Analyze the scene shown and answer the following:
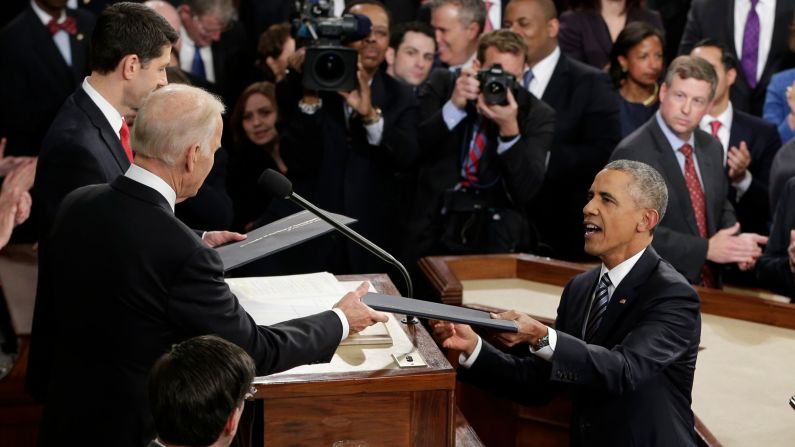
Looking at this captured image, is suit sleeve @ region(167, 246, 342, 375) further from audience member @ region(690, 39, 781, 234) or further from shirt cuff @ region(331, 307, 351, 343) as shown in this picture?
audience member @ region(690, 39, 781, 234)

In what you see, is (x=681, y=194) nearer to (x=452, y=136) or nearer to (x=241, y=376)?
(x=452, y=136)

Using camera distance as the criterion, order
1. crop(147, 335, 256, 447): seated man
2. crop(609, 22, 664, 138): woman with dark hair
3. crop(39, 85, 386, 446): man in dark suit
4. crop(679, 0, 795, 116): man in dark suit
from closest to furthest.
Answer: crop(147, 335, 256, 447): seated man, crop(39, 85, 386, 446): man in dark suit, crop(609, 22, 664, 138): woman with dark hair, crop(679, 0, 795, 116): man in dark suit

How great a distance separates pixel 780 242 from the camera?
169 inches

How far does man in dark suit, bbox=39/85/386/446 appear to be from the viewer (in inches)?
90.3

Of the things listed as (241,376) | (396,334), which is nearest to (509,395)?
(396,334)

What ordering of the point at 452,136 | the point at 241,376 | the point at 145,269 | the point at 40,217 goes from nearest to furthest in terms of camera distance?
the point at 241,376, the point at 145,269, the point at 40,217, the point at 452,136

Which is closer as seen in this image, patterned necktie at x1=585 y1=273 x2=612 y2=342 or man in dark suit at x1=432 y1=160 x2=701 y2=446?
man in dark suit at x1=432 y1=160 x2=701 y2=446

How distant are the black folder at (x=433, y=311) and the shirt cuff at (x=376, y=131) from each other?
223 centimetres

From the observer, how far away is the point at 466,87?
15.4 ft

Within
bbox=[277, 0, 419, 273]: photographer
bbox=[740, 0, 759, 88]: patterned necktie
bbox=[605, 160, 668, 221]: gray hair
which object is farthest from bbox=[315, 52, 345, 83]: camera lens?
bbox=[740, 0, 759, 88]: patterned necktie

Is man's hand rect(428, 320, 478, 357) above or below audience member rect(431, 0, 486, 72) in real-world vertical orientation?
below

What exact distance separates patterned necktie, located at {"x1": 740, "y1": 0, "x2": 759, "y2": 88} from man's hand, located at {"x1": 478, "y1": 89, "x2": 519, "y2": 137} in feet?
7.15

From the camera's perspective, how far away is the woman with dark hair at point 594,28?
20.1ft

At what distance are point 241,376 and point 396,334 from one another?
2.67 ft
